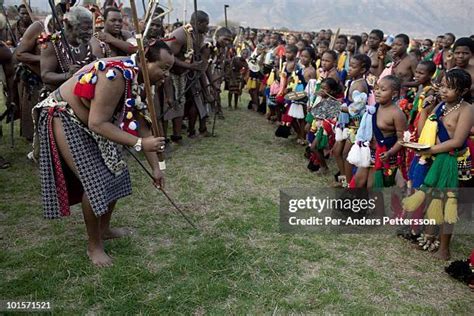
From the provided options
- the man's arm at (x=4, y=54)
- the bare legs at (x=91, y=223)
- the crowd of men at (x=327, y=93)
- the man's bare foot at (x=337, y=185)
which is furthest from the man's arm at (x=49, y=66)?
the man's bare foot at (x=337, y=185)

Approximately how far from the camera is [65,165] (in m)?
3.41

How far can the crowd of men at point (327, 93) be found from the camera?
148 inches

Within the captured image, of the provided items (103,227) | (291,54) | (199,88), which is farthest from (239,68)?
(103,227)

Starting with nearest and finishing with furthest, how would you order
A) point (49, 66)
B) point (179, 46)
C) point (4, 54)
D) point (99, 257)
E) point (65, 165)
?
point (65, 165), point (99, 257), point (49, 66), point (4, 54), point (179, 46)

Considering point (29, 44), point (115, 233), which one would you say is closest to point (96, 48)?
point (29, 44)

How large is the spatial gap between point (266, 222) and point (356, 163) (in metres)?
1.09

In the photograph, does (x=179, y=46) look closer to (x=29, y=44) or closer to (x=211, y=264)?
(x=29, y=44)

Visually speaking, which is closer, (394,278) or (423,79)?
(394,278)

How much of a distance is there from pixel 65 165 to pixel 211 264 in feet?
4.59

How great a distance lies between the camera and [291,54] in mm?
7957

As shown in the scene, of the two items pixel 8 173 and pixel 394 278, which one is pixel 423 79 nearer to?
pixel 394 278

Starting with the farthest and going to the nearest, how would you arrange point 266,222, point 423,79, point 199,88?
point 199,88 < point 423,79 < point 266,222

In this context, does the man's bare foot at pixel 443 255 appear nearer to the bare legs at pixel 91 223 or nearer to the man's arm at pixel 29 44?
the bare legs at pixel 91 223

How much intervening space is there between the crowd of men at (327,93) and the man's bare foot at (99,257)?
0.01m
